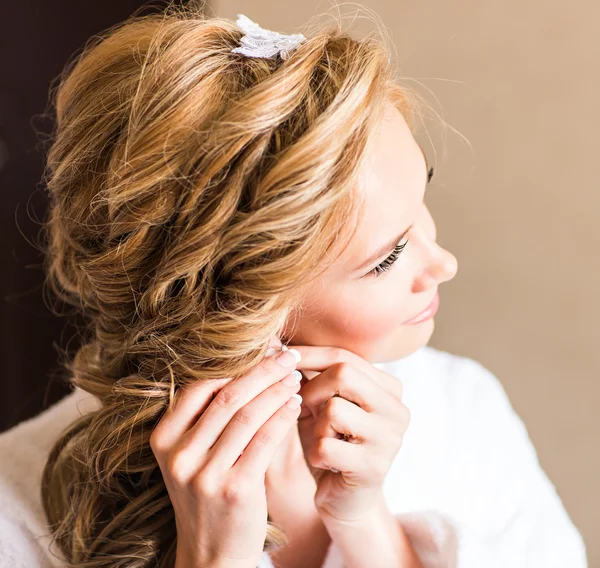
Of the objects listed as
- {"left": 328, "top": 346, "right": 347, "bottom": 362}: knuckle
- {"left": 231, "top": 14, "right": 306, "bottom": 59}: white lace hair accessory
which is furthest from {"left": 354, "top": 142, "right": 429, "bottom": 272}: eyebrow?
{"left": 231, "top": 14, "right": 306, "bottom": 59}: white lace hair accessory

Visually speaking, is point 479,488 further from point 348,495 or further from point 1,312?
point 1,312

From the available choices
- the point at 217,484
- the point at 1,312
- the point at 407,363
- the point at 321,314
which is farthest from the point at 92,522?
the point at 1,312

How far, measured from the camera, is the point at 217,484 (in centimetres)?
74

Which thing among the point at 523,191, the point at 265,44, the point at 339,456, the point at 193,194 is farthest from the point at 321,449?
the point at 523,191

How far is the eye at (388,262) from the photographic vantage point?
78cm

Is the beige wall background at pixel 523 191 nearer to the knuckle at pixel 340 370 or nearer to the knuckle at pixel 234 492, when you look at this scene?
the knuckle at pixel 340 370

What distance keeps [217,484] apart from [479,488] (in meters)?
0.63

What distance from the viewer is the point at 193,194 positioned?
70 cm

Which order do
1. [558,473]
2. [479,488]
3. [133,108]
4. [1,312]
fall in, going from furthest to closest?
[1,312] → [558,473] → [479,488] → [133,108]

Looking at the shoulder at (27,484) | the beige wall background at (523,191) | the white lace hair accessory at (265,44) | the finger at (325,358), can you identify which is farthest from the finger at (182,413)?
the beige wall background at (523,191)

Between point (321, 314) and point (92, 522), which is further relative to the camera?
point (92, 522)

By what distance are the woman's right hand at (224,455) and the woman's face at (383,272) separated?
0.09 meters

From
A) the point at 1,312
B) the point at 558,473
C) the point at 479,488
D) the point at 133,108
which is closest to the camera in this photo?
the point at 133,108

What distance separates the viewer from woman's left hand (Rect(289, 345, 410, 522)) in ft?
2.71
